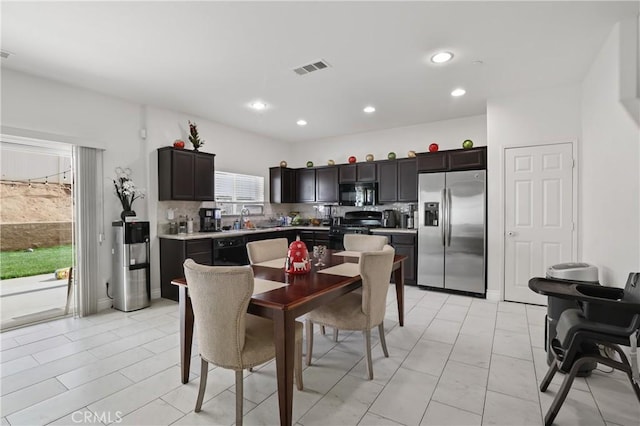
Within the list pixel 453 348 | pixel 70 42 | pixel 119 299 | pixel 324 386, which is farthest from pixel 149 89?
pixel 453 348

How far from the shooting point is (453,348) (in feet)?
9.43

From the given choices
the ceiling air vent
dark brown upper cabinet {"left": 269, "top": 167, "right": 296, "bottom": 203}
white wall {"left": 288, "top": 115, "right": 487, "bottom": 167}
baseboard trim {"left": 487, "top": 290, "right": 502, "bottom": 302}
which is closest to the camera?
the ceiling air vent

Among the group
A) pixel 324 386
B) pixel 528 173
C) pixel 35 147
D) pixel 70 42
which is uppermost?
pixel 70 42

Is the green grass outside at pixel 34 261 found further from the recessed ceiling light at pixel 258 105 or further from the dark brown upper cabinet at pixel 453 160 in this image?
the dark brown upper cabinet at pixel 453 160

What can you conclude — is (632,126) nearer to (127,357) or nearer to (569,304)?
(569,304)

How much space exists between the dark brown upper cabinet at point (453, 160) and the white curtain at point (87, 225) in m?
4.61

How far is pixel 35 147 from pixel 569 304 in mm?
5610

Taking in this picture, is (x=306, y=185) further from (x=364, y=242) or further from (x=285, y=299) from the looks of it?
(x=285, y=299)

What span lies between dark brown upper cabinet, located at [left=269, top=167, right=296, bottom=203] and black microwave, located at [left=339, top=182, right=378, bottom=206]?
1.19 meters

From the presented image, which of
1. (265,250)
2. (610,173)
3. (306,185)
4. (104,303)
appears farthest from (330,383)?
(306,185)

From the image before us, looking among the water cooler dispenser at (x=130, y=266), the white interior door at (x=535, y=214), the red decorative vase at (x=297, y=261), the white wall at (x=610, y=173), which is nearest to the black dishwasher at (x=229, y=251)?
the water cooler dispenser at (x=130, y=266)

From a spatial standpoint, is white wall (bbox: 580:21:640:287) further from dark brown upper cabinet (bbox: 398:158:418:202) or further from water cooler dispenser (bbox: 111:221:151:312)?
water cooler dispenser (bbox: 111:221:151:312)

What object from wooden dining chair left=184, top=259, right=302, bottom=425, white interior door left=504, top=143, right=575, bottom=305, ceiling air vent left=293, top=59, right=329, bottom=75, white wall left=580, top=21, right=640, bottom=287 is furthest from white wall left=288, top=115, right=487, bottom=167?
wooden dining chair left=184, top=259, right=302, bottom=425

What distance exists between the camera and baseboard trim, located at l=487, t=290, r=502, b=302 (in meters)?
4.29
